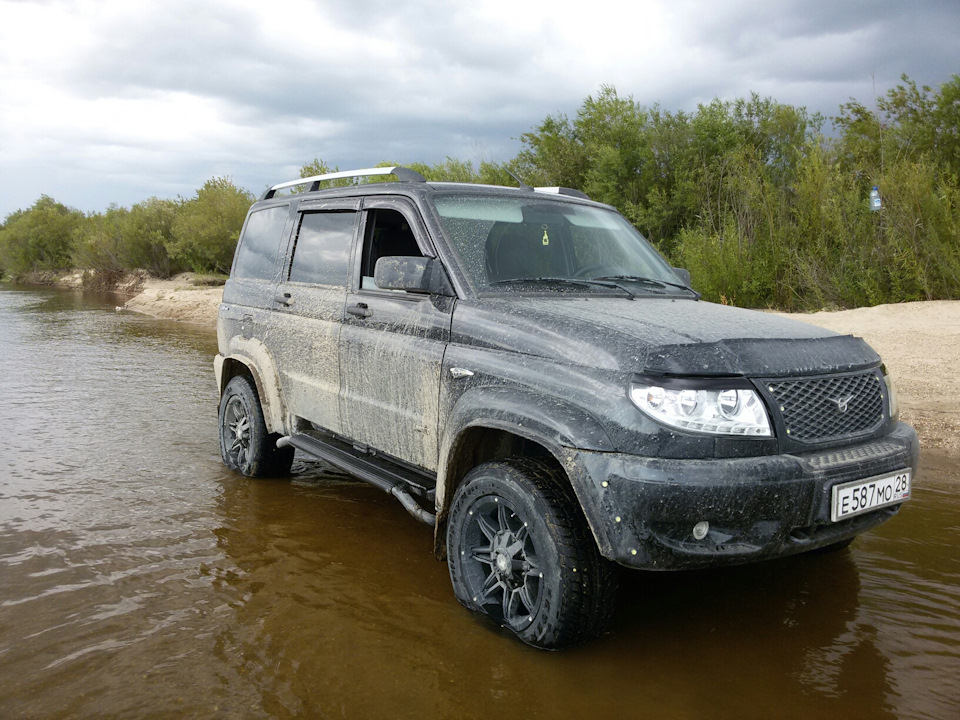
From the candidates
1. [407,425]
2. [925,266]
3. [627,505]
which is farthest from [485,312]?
[925,266]

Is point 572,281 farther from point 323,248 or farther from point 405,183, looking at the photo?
point 323,248

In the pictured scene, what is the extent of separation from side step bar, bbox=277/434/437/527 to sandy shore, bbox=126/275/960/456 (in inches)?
191

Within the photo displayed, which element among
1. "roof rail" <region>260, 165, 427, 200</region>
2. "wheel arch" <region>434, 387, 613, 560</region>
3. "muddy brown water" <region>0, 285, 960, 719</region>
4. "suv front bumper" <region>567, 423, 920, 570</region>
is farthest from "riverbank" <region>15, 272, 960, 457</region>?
"roof rail" <region>260, 165, 427, 200</region>

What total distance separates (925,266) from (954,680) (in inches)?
435

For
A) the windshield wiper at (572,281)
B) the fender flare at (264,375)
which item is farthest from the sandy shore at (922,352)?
the fender flare at (264,375)

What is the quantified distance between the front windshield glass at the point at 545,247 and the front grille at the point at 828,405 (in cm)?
118

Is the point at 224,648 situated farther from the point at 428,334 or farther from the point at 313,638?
the point at 428,334

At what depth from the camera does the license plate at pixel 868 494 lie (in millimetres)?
3014

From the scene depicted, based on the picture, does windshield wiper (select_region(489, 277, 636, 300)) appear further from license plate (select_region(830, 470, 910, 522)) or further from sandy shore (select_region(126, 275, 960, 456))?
sandy shore (select_region(126, 275, 960, 456))

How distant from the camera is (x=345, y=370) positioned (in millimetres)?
4457

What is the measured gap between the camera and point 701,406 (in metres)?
2.88

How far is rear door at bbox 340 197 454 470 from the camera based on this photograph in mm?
3814

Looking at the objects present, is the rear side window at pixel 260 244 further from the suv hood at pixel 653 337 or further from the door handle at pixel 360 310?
the suv hood at pixel 653 337

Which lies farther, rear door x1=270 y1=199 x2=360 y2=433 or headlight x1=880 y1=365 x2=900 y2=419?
rear door x1=270 y1=199 x2=360 y2=433
